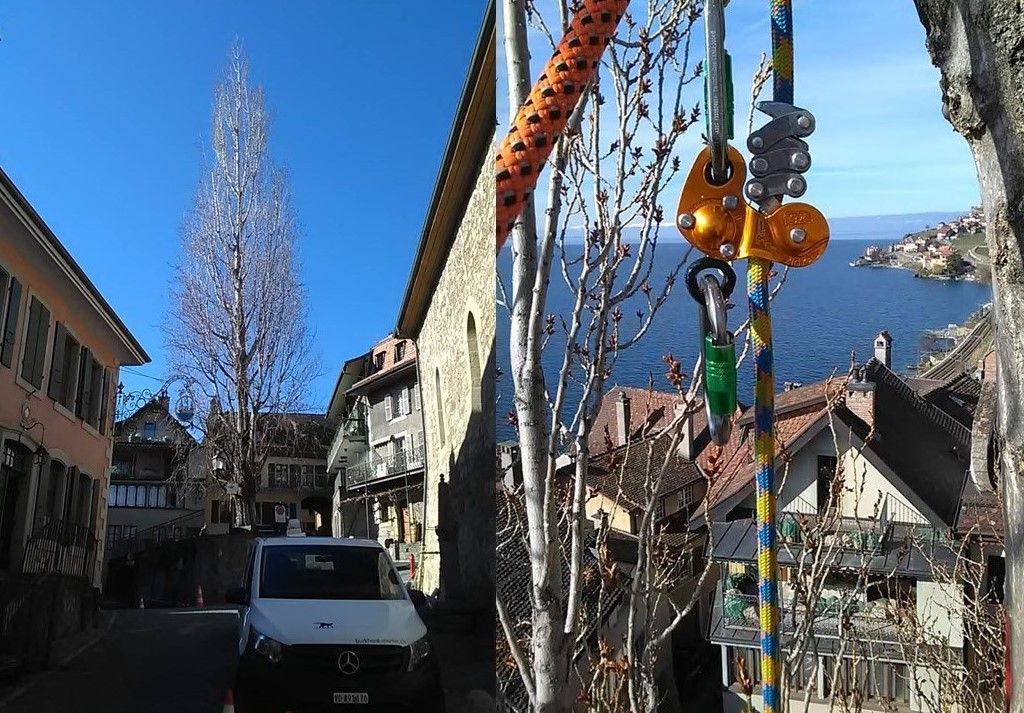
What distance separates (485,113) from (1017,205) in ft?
2.63

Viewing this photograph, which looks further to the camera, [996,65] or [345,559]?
[996,65]

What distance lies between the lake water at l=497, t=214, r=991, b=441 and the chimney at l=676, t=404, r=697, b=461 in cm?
11

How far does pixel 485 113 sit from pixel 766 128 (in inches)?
16.7

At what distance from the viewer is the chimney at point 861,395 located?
3.14 metres

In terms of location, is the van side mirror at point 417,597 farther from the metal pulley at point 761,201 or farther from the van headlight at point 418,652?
the metal pulley at point 761,201

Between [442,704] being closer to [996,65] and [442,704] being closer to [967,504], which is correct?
[996,65]

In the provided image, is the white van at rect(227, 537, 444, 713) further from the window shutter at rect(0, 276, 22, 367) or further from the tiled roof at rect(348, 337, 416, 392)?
the window shutter at rect(0, 276, 22, 367)

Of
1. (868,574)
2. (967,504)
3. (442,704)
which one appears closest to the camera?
(442,704)

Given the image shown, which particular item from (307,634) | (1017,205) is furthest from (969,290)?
(307,634)

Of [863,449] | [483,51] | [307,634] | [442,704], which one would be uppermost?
[483,51]

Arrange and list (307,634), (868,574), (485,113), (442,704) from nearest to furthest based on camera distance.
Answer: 1. (307,634)
2. (442,704)
3. (485,113)
4. (868,574)

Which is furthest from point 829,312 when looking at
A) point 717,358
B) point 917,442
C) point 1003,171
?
point 717,358

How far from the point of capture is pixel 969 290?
2.91m

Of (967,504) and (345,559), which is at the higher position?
(967,504)
